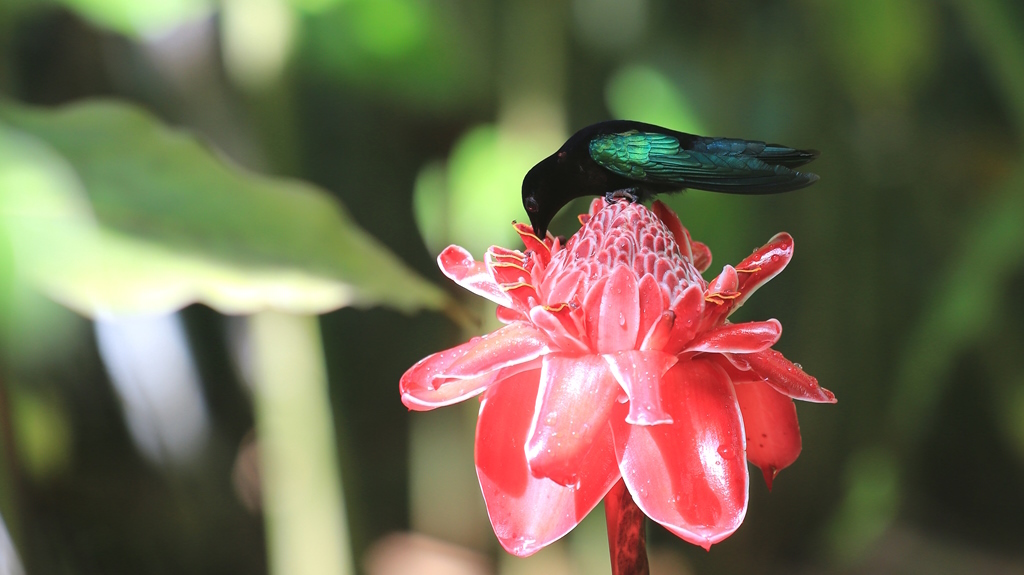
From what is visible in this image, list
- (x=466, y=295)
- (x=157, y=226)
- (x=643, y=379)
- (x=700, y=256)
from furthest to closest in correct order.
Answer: (x=466, y=295) → (x=157, y=226) → (x=700, y=256) → (x=643, y=379)

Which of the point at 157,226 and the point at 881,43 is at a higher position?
the point at 881,43

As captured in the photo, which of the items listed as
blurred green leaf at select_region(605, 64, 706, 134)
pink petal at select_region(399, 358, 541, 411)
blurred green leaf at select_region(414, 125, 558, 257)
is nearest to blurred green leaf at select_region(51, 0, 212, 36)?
blurred green leaf at select_region(414, 125, 558, 257)

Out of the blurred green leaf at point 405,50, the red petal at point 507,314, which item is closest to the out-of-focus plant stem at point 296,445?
the blurred green leaf at point 405,50

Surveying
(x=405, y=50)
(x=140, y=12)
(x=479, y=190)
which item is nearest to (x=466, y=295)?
(x=479, y=190)

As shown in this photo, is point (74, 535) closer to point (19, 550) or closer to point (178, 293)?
point (19, 550)

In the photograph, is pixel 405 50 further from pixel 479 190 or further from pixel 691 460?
Answer: pixel 691 460

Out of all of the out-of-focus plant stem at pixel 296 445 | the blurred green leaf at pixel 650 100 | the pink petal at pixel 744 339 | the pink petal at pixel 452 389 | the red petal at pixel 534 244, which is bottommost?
the out-of-focus plant stem at pixel 296 445

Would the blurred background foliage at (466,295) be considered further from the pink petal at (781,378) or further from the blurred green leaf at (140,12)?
the pink petal at (781,378)
